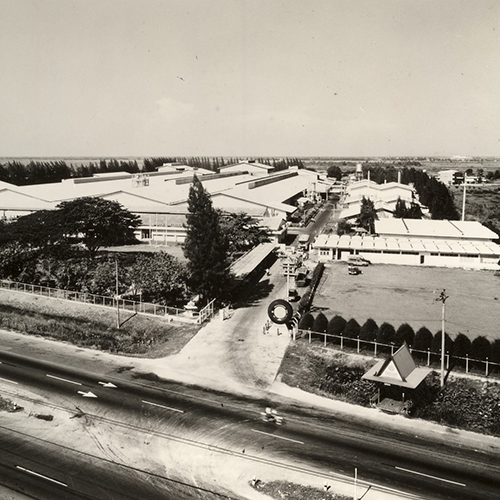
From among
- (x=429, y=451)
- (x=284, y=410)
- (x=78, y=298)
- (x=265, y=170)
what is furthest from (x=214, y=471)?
(x=265, y=170)

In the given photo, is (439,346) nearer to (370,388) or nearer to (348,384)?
(370,388)

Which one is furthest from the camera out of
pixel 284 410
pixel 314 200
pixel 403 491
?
pixel 314 200

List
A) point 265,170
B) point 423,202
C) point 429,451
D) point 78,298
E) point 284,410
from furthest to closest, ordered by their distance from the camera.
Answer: point 265,170
point 423,202
point 78,298
point 284,410
point 429,451

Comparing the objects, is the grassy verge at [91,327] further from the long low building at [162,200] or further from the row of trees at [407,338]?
the long low building at [162,200]

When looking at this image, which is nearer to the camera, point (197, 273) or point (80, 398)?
point (80, 398)

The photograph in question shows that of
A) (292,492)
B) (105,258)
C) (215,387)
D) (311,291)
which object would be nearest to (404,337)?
(215,387)

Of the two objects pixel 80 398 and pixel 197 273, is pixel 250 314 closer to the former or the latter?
pixel 197 273

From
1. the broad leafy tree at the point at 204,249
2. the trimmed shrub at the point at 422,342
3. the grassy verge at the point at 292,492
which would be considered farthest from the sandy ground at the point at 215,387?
the trimmed shrub at the point at 422,342
